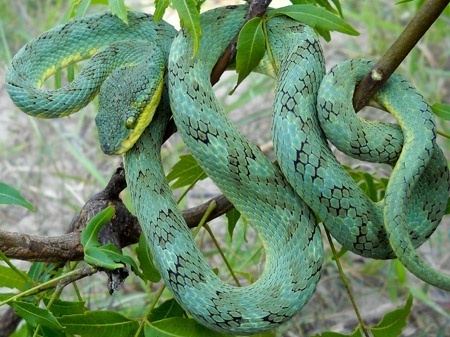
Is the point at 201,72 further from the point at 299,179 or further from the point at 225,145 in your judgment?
the point at 299,179

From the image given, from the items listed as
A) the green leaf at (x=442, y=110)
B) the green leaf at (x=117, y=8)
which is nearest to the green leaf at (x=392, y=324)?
the green leaf at (x=442, y=110)

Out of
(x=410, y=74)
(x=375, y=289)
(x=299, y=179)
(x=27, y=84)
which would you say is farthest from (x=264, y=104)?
(x=299, y=179)

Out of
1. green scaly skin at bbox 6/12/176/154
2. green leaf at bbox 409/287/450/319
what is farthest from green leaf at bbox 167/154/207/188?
green leaf at bbox 409/287/450/319

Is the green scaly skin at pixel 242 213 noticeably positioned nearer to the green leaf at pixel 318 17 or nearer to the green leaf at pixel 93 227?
the green leaf at pixel 93 227

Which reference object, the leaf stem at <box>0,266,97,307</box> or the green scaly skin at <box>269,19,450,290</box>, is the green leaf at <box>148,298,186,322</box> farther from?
the green scaly skin at <box>269,19,450,290</box>

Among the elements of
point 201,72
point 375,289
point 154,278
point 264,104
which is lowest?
point 375,289

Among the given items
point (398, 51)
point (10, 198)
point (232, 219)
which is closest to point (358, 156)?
point (398, 51)
